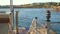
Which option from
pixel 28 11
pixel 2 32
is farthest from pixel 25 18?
pixel 2 32

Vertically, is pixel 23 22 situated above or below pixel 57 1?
below

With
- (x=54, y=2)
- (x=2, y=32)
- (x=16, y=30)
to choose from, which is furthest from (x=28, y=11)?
(x=2, y=32)

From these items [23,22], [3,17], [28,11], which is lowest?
[23,22]

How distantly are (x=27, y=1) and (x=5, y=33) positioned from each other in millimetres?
4388

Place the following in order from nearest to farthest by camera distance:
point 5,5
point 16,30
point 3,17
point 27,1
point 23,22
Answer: point 3,17 → point 16,30 → point 5,5 → point 27,1 → point 23,22

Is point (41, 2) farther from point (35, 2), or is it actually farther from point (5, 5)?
point (5, 5)

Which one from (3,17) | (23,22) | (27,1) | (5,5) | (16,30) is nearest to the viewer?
(3,17)

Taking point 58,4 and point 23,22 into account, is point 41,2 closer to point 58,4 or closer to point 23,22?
point 58,4

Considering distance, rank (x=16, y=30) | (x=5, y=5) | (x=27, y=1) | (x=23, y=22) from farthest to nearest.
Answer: (x=23, y=22) < (x=27, y=1) < (x=5, y=5) < (x=16, y=30)

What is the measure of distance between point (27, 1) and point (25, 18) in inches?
40.9

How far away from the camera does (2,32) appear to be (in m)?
0.46

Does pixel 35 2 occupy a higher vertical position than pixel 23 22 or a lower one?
higher

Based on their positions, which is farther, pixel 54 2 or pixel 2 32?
pixel 54 2

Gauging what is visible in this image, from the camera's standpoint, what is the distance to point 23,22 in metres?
5.33
